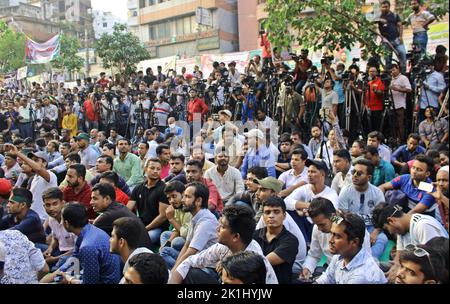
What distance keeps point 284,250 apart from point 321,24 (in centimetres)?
417

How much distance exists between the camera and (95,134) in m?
9.23

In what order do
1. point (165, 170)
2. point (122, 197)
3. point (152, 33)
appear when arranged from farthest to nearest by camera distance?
point (152, 33) < point (165, 170) < point (122, 197)

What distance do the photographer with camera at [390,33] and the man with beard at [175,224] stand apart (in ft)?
12.7

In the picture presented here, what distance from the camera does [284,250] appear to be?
10.1 feet

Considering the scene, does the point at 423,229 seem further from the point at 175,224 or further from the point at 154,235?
the point at 154,235

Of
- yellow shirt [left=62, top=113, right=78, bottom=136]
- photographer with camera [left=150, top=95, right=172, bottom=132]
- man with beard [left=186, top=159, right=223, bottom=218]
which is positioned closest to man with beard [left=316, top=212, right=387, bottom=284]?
man with beard [left=186, top=159, right=223, bottom=218]

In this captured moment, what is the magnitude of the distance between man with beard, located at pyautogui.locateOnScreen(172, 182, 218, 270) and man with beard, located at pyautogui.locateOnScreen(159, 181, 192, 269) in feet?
1.21

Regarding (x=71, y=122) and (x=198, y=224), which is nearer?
(x=198, y=224)

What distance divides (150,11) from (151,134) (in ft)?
23.8

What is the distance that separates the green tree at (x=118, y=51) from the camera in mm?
13273

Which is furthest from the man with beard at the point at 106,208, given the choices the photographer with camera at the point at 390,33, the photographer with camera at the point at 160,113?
the photographer with camera at the point at 160,113

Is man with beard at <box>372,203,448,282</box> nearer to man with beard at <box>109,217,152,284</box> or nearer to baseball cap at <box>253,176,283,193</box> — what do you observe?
baseball cap at <box>253,176,283,193</box>

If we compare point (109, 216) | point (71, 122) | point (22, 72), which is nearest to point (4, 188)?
point (109, 216)

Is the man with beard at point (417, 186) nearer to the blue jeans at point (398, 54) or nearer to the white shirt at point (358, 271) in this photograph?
the white shirt at point (358, 271)
